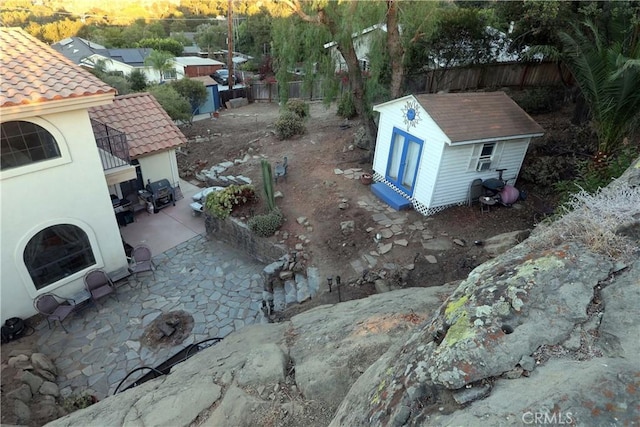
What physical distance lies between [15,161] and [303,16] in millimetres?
8019

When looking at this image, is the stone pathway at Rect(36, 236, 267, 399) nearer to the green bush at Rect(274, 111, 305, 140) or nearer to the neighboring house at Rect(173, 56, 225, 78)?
the green bush at Rect(274, 111, 305, 140)

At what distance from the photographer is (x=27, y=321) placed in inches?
322

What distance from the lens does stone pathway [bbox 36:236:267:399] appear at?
7336 mm

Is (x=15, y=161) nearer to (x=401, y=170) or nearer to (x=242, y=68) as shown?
(x=401, y=170)

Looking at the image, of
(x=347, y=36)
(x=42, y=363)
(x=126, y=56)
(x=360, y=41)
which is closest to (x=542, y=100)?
(x=360, y=41)

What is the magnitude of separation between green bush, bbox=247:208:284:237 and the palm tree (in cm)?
786

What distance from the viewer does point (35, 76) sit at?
7.39 m

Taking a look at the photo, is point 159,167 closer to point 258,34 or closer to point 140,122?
point 140,122

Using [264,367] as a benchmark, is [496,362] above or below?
above

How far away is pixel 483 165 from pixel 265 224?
250 inches

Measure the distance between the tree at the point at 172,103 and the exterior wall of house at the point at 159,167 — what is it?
704 cm

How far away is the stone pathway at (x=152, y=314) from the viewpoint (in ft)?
24.1

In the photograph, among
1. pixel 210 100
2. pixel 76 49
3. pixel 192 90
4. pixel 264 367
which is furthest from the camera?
pixel 76 49

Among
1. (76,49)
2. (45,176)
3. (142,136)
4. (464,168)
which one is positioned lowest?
(76,49)
